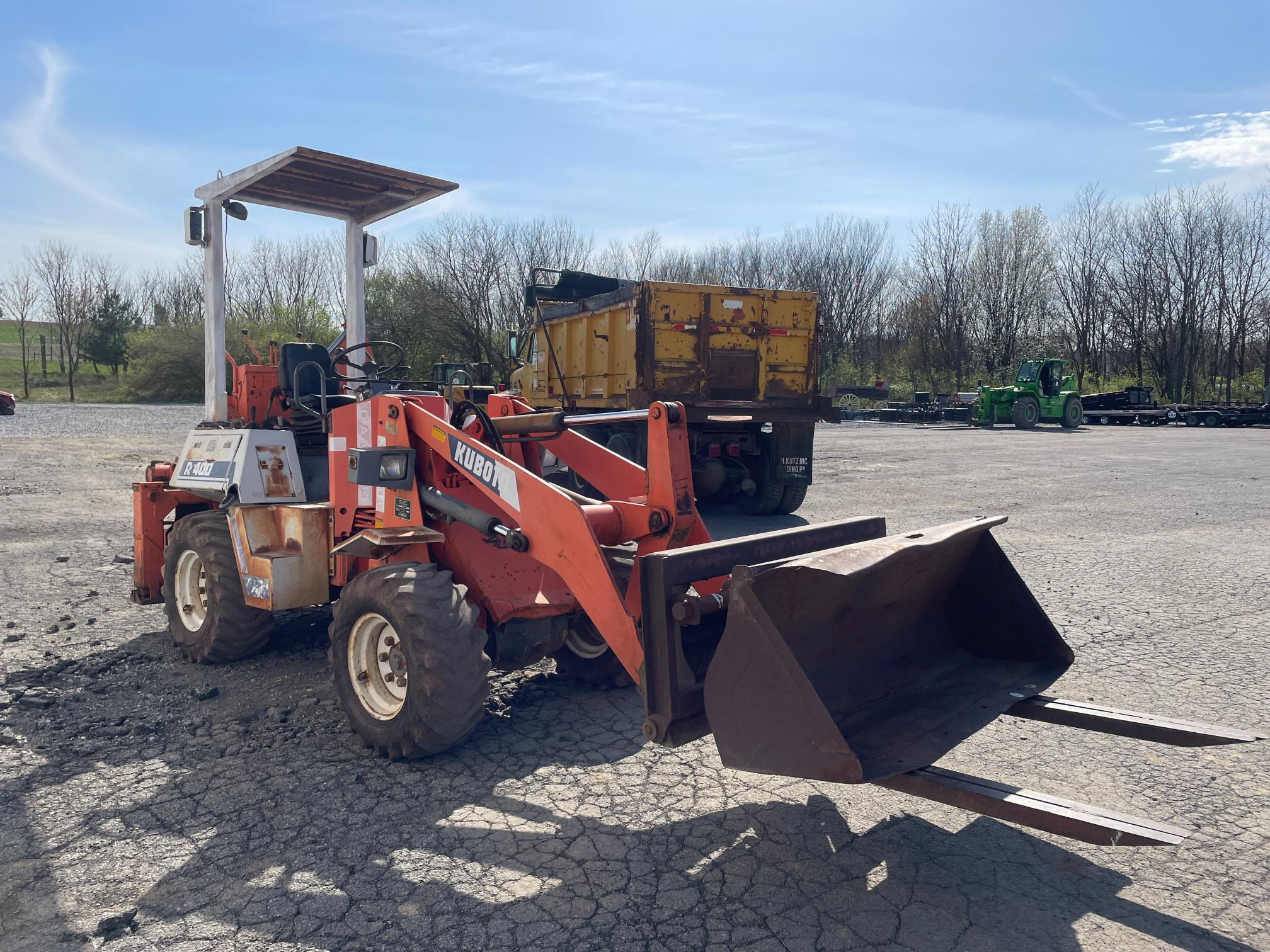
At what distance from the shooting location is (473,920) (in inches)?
109

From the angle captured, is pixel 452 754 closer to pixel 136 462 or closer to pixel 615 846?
pixel 615 846

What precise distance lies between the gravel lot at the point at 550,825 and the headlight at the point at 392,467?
1.23 m

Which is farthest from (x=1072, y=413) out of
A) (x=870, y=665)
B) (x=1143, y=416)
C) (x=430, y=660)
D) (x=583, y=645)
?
(x=430, y=660)

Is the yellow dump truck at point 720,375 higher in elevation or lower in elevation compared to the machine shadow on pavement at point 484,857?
higher

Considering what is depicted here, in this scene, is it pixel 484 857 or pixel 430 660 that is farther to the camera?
pixel 430 660

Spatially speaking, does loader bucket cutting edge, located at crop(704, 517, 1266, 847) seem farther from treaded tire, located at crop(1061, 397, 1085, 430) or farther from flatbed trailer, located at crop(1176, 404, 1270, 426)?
flatbed trailer, located at crop(1176, 404, 1270, 426)

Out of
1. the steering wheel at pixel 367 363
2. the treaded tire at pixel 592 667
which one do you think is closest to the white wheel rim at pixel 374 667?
the treaded tire at pixel 592 667

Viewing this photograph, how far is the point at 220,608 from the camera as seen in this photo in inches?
199

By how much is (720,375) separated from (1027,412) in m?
24.9

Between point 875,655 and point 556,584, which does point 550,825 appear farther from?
point 875,655

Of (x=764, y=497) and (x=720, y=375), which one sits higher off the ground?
(x=720, y=375)

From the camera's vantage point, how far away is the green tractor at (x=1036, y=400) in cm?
3244

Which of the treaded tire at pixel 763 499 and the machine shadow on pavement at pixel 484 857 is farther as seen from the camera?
the treaded tire at pixel 763 499

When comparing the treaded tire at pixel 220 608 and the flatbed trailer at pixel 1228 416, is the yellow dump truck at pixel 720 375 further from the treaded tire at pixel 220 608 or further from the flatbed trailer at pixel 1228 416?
the flatbed trailer at pixel 1228 416
